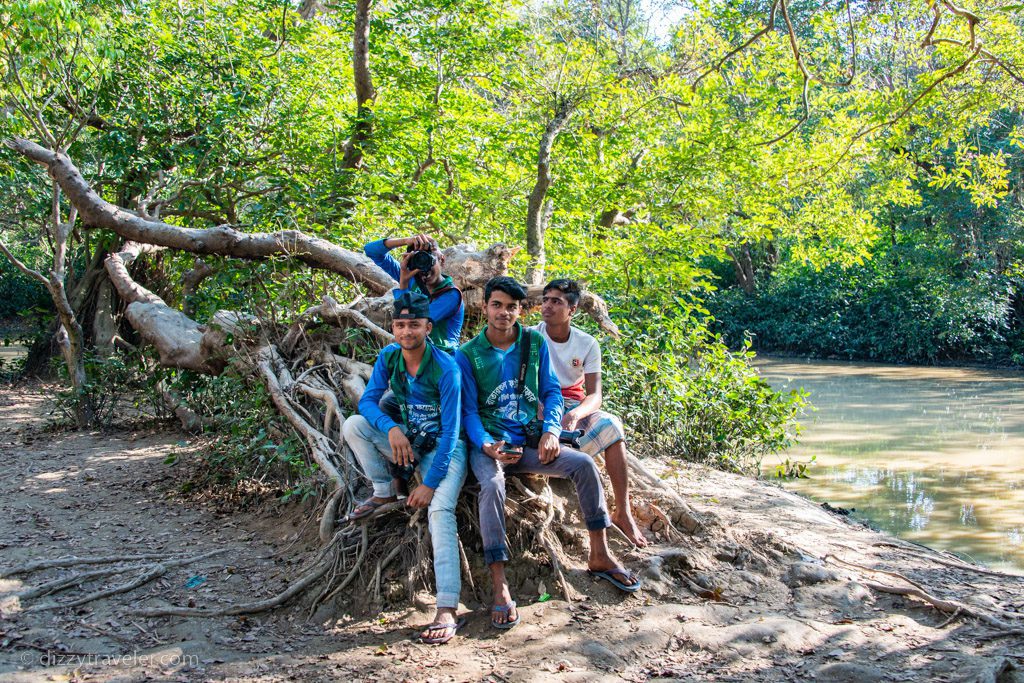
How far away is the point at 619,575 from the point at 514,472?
75 cm

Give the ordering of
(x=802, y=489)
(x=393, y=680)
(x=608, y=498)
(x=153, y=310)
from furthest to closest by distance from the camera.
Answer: (x=802, y=489)
(x=153, y=310)
(x=608, y=498)
(x=393, y=680)

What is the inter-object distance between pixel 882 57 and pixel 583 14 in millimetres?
11034

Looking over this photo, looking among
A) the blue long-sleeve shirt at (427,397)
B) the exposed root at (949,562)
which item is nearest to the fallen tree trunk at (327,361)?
the blue long-sleeve shirt at (427,397)

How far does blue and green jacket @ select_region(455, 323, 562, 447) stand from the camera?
420 centimetres

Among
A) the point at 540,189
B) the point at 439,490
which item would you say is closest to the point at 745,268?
the point at 540,189

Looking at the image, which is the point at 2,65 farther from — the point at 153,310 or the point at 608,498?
the point at 608,498

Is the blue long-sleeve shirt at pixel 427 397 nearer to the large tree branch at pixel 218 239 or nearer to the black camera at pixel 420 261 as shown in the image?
the black camera at pixel 420 261

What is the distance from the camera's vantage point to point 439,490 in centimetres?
393

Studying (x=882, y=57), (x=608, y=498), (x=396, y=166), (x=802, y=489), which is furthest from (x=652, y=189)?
(x=882, y=57)

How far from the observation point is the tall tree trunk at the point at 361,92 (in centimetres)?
927

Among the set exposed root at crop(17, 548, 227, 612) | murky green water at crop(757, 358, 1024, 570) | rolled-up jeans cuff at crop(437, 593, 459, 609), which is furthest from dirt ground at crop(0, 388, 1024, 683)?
murky green water at crop(757, 358, 1024, 570)

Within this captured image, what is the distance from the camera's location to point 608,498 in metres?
4.82

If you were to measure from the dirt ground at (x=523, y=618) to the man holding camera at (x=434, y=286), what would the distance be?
139 cm

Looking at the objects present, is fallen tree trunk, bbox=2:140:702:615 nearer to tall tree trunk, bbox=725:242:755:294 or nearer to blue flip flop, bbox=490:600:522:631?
blue flip flop, bbox=490:600:522:631
